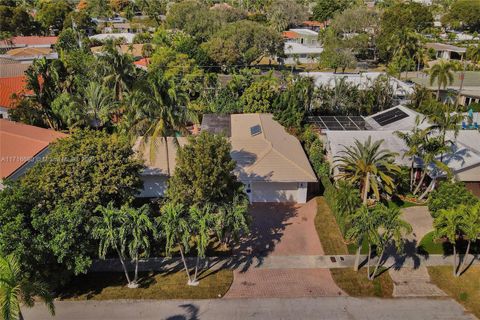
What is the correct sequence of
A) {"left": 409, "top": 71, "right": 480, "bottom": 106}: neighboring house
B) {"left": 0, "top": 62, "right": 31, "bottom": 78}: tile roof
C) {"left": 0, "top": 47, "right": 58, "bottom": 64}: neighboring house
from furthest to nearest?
{"left": 0, "top": 47, "right": 58, "bottom": 64}: neighboring house
{"left": 0, "top": 62, "right": 31, "bottom": 78}: tile roof
{"left": 409, "top": 71, "right": 480, "bottom": 106}: neighboring house

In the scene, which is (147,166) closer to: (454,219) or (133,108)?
(133,108)


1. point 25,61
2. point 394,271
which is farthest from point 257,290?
point 25,61

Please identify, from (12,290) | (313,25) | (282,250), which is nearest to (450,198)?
(282,250)

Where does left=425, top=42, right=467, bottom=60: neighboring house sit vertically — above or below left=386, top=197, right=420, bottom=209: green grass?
above

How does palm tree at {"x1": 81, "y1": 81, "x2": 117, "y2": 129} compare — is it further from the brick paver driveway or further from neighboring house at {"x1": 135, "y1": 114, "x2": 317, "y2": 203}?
the brick paver driveway

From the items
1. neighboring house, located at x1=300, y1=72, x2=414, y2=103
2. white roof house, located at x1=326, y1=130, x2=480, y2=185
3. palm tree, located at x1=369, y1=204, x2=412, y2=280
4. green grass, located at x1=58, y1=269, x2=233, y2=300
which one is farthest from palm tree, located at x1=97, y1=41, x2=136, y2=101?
palm tree, located at x1=369, y1=204, x2=412, y2=280
